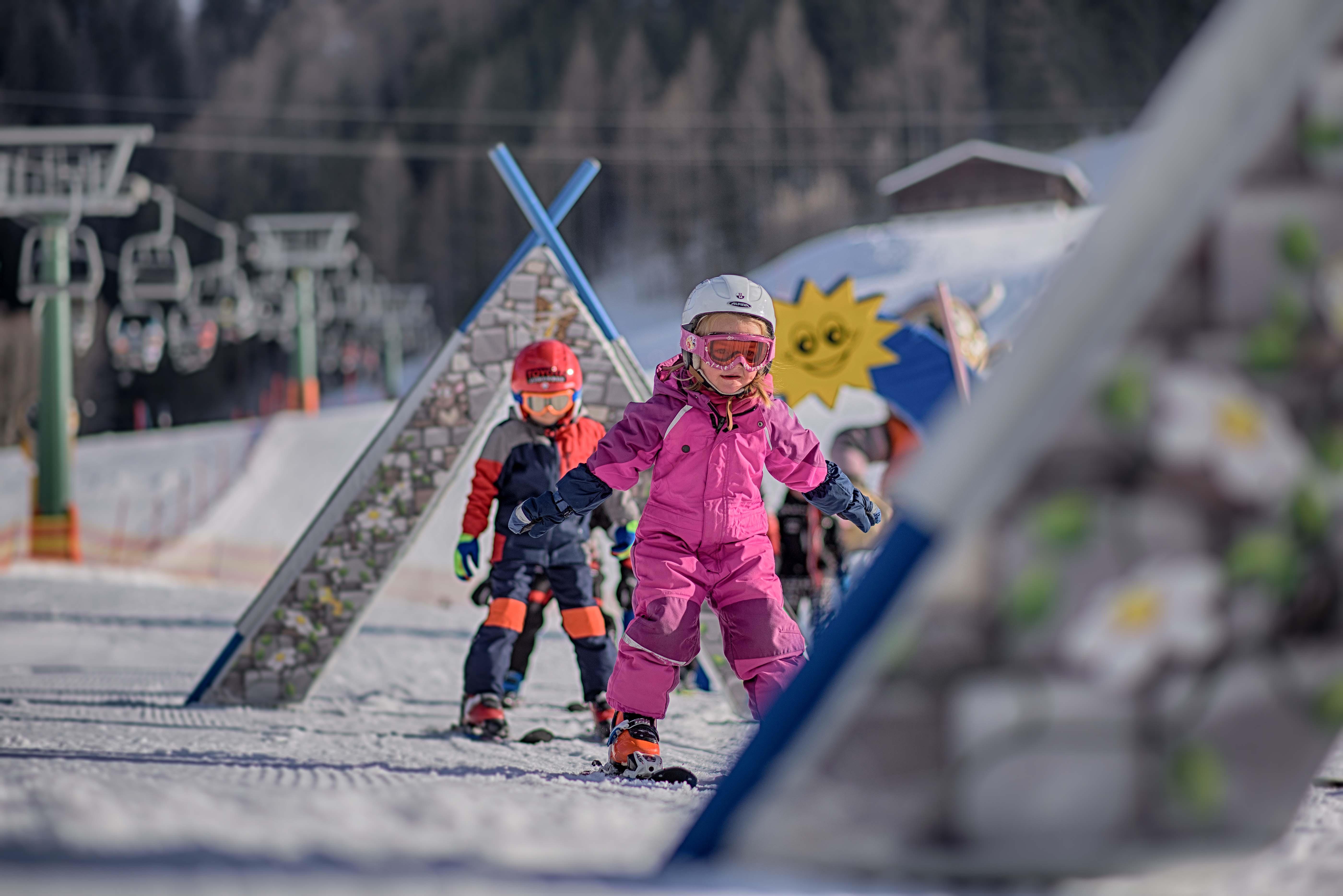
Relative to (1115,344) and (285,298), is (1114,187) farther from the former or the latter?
(285,298)

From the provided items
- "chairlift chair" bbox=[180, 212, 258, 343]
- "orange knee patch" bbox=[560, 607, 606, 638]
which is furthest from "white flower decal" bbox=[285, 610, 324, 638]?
"chairlift chair" bbox=[180, 212, 258, 343]

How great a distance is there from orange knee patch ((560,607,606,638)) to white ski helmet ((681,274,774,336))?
1.32 m

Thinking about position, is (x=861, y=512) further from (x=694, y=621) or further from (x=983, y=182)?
(x=983, y=182)

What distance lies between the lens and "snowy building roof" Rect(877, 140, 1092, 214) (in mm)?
29891

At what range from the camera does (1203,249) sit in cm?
121

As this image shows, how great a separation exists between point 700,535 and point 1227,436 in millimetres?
1898

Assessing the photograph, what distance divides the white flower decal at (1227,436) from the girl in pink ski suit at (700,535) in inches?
72.4

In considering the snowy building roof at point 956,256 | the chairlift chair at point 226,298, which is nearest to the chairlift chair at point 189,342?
the chairlift chair at point 226,298

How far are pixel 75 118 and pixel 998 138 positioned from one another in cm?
3869

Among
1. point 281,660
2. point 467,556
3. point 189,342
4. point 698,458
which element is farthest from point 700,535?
point 189,342

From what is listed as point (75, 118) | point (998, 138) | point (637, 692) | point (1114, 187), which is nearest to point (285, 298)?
point (637, 692)

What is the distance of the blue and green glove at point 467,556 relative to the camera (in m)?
4.07

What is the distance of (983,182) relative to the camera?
30562mm

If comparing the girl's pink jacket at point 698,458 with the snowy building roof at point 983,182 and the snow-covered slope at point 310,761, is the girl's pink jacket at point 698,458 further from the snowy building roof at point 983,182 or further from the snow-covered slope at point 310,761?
Result: the snowy building roof at point 983,182
